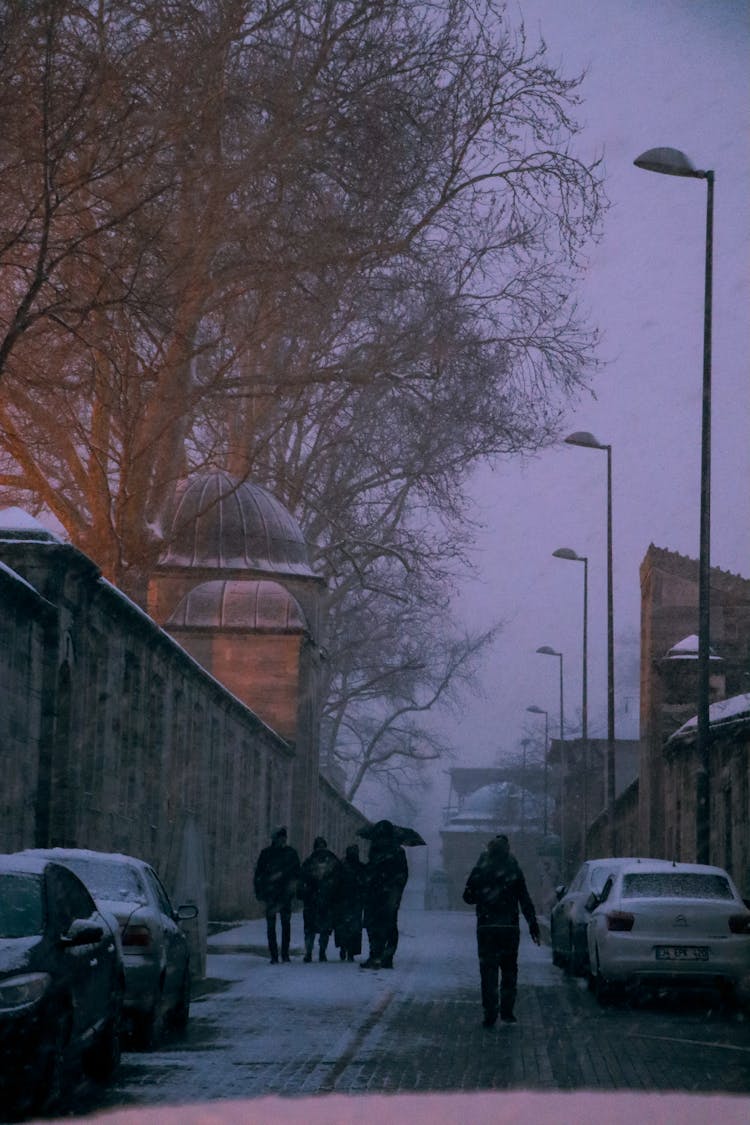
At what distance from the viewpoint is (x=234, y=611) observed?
53.1 m

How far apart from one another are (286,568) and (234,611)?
2.33 meters

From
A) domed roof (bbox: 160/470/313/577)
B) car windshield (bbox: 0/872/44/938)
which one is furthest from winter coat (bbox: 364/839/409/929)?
domed roof (bbox: 160/470/313/577)

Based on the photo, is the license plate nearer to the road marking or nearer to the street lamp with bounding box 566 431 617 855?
the road marking

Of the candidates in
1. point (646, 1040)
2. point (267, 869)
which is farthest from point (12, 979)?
point (267, 869)

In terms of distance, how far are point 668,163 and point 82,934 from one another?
17.7 metres

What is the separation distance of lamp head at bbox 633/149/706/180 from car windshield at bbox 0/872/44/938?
1707cm

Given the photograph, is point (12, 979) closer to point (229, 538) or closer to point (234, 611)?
point (234, 611)

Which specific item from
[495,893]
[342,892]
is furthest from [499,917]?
[342,892]

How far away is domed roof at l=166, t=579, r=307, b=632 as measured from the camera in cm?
5288

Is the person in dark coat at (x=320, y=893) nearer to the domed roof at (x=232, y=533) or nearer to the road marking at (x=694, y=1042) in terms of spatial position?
the road marking at (x=694, y=1042)

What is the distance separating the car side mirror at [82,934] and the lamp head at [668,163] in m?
16.9

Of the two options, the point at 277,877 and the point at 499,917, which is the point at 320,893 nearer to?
the point at 277,877

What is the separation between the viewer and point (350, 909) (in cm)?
2634

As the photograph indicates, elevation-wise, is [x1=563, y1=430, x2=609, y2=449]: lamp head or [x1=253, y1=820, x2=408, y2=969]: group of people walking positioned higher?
→ [x1=563, y1=430, x2=609, y2=449]: lamp head
